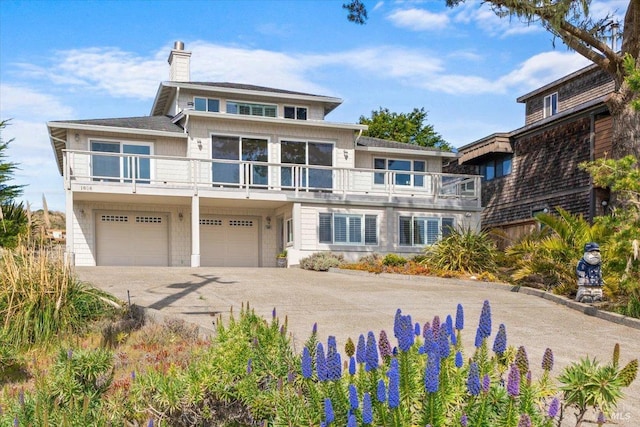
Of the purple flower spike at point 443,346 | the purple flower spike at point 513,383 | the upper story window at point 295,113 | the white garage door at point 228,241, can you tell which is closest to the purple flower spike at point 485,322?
the purple flower spike at point 443,346

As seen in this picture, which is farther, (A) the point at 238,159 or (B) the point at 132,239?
(A) the point at 238,159

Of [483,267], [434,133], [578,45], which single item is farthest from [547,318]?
[434,133]

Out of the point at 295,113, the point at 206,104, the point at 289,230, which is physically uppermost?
the point at 206,104

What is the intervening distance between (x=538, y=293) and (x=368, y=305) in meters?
4.43

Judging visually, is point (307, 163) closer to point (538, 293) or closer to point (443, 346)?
point (538, 293)

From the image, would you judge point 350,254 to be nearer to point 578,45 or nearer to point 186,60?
point 578,45

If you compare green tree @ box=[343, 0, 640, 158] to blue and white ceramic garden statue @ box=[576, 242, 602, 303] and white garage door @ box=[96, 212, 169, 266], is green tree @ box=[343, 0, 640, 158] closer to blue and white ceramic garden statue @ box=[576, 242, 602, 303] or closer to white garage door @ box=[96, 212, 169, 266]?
blue and white ceramic garden statue @ box=[576, 242, 602, 303]

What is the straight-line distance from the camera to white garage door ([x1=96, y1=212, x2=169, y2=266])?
867 inches

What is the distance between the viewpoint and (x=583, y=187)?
72.7 feet

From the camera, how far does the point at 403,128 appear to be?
42.6m

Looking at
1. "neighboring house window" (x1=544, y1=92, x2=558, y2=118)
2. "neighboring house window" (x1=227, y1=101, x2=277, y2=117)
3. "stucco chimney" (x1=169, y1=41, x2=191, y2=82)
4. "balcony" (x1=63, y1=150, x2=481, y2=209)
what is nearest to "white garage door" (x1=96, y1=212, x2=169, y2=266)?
"balcony" (x1=63, y1=150, x2=481, y2=209)

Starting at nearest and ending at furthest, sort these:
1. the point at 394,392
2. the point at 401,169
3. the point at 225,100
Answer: the point at 394,392 → the point at 225,100 → the point at 401,169

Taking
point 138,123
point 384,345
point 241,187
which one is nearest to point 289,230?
point 241,187

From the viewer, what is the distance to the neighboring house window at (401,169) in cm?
2395
